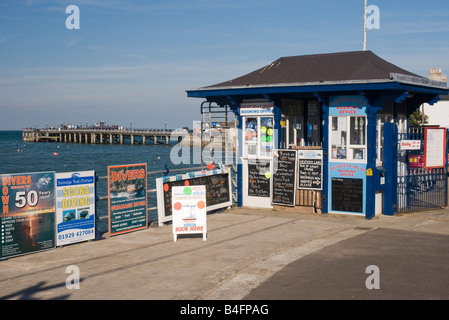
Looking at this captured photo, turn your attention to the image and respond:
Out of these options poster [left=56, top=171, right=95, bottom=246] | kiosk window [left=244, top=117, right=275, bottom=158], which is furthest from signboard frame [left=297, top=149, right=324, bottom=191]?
poster [left=56, top=171, right=95, bottom=246]

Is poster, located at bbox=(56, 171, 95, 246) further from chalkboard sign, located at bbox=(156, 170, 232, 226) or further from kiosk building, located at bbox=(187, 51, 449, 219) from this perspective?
kiosk building, located at bbox=(187, 51, 449, 219)

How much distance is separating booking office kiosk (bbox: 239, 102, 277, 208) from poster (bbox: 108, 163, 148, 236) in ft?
14.4

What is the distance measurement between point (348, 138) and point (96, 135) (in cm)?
15390

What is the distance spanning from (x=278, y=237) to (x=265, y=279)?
3697 millimetres

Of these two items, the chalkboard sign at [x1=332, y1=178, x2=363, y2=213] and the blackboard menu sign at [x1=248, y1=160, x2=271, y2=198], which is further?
the blackboard menu sign at [x1=248, y1=160, x2=271, y2=198]

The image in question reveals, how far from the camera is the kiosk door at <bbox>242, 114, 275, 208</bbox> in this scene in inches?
667

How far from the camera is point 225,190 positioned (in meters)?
17.0

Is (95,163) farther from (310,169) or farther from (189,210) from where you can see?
(189,210)

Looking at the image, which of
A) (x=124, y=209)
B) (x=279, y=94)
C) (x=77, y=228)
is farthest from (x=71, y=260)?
(x=279, y=94)

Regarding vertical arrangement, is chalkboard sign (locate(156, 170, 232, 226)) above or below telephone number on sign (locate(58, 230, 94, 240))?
above

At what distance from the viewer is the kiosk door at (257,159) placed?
16938 millimetres

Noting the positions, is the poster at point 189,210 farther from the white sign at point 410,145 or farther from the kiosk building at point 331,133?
the white sign at point 410,145

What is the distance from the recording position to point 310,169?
16.0 m
